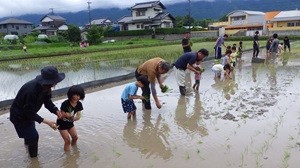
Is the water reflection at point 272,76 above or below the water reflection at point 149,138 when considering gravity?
above

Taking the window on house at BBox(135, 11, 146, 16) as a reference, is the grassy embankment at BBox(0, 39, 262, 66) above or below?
below

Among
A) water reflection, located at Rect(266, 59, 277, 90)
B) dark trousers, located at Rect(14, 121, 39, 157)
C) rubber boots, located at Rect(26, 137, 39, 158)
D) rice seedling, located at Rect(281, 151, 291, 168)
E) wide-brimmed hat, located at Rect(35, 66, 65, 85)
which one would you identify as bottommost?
rice seedling, located at Rect(281, 151, 291, 168)

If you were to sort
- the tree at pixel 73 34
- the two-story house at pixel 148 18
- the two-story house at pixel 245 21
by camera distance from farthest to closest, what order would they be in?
the two-story house at pixel 245 21, the two-story house at pixel 148 18, the tree at pixel 73 34

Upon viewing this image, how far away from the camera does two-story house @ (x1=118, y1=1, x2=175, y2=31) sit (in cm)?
5244

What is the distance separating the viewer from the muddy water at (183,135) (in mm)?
4230

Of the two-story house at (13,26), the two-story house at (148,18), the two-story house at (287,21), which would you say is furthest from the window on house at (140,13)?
the two-story house at (13,26)

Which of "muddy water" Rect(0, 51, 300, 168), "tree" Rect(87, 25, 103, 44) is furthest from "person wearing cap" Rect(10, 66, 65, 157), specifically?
"tree" Rect(87, 25, 103, 44)

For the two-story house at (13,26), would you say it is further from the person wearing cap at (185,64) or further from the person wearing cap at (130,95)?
the person wearing cap at (130,95)

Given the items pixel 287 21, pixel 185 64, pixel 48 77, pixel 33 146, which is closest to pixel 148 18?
pixel 287 21

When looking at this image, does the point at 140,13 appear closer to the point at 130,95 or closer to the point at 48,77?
the point at 130,95

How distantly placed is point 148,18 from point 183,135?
49834 mm

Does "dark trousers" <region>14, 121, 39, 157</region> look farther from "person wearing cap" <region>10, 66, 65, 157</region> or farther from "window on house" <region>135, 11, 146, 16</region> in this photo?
"window on house" <region>135, 11, 146, 16</region>

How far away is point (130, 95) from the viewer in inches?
229

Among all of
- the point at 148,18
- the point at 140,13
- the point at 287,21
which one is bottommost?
the point at 287,21
